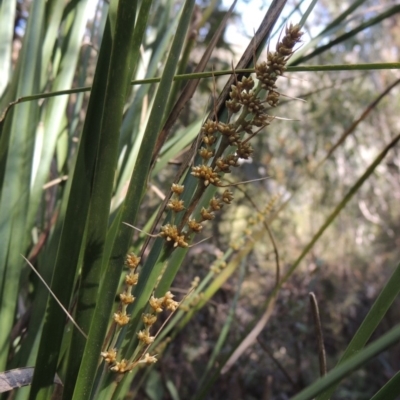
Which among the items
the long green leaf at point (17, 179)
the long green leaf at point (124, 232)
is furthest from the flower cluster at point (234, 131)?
the long green leaf at point (17, 179)

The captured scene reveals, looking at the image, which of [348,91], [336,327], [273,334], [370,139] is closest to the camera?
[273,334]

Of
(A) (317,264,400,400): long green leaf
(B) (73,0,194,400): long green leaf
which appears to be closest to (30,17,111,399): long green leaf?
(B) (73,0,194,400): long green leaf

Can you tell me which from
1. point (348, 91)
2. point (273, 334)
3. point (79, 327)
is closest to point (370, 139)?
point (348, 91)

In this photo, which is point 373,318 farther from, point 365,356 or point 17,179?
point 17,179

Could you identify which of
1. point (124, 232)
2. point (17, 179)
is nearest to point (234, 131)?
point (124, 232)

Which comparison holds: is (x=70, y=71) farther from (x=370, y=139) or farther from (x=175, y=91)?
(x=370, y=139)

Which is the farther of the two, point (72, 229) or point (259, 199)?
point (259, 199)

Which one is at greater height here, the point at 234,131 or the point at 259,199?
the point at 234,131

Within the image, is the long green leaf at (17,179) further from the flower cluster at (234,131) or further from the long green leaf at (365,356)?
the long green leaf at (365,356)
